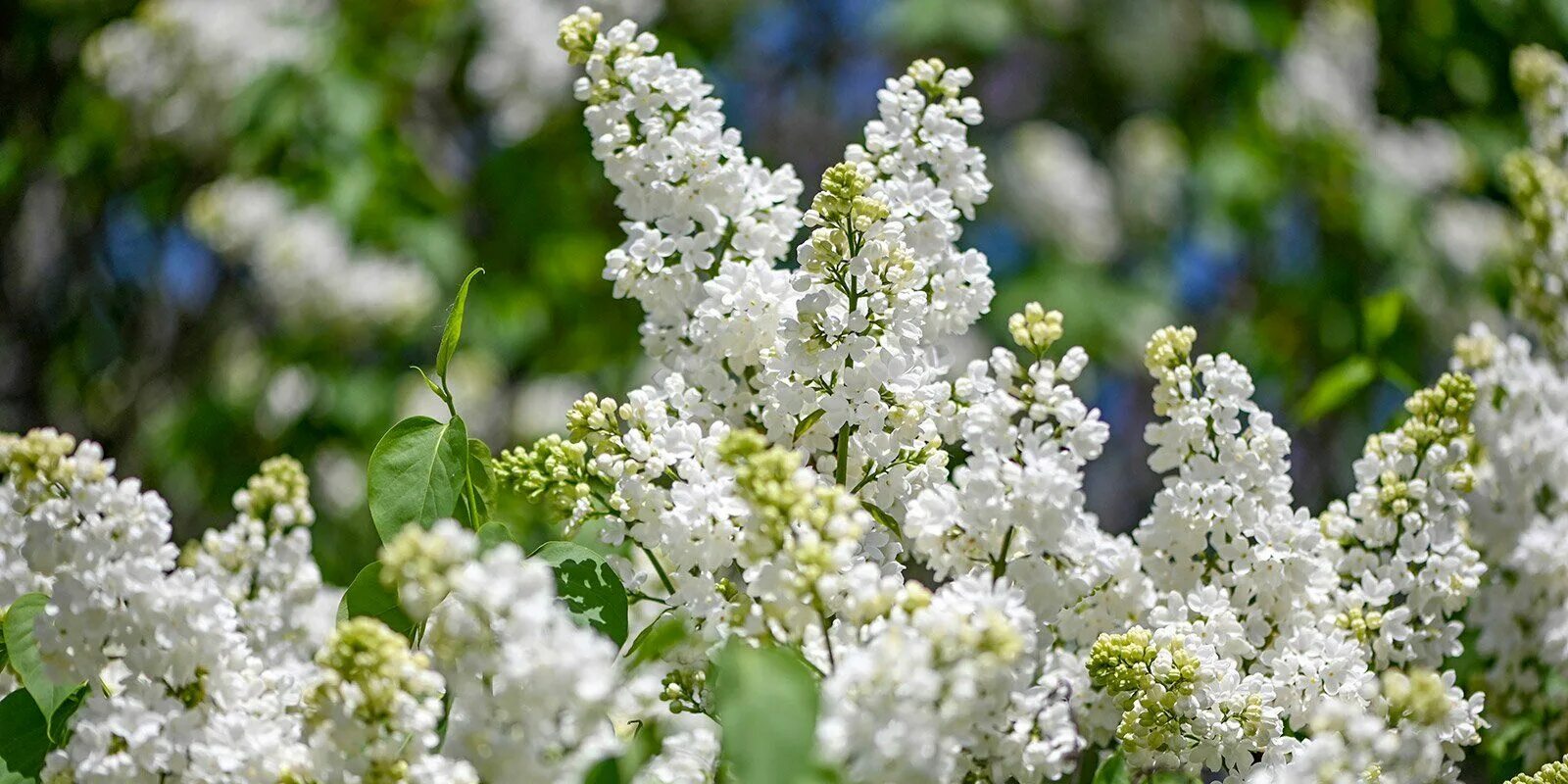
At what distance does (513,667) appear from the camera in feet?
1.75

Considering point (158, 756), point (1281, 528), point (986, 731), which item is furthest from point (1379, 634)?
point (158, 756)

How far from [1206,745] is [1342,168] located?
13.9 feet

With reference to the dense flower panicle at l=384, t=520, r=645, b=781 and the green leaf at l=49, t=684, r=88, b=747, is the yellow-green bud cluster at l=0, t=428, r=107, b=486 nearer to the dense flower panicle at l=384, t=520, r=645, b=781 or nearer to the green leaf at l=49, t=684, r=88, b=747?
the green leaf at l=49, t=684, r=88, b=747

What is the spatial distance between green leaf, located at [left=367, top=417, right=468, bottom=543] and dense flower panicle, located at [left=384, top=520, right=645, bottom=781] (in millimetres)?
178

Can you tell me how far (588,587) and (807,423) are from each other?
17 cm

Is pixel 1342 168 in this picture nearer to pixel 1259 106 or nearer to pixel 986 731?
pixel 1259 106

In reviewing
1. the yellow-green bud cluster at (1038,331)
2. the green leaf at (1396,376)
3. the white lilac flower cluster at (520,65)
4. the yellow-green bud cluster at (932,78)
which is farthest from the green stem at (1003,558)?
the white lilac flower cluster at (520,65)

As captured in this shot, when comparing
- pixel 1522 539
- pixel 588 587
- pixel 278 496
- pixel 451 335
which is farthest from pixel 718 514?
pixel 1522 539

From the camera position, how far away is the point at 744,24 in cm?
479

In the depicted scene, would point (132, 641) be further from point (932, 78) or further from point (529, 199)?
point (529, 199)

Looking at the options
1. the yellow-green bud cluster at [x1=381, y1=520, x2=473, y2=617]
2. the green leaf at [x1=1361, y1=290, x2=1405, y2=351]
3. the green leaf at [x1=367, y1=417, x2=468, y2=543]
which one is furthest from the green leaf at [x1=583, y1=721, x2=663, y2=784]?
the green leaf at [x1=1361, y1=290, x2=1405, y2=351]

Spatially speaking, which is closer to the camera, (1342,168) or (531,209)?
(531,209)

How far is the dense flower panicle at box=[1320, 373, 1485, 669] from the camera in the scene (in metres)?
0.88

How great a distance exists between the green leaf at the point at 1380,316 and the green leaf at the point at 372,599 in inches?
42.5
